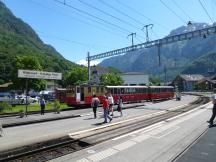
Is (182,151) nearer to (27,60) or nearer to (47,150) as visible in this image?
(47,150)

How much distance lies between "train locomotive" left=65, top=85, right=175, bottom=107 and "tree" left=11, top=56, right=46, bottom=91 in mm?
31300

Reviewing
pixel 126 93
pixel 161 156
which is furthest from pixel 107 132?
pixel 126 93

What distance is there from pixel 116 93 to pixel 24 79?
39.1 m

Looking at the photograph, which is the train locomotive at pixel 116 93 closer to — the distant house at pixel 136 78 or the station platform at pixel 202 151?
the station platform at pixel 202 151

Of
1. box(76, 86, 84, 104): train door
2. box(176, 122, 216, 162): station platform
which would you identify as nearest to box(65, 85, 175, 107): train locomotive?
box(76, 86, 84, 104): train door

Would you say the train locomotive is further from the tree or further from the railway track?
the tree

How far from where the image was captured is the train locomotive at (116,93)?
39219mm

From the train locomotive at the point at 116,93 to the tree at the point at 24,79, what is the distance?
103 ft

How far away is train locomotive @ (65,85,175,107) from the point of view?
3922 centimetres

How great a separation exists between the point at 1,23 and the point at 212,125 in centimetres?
17795

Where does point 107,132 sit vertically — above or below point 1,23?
below

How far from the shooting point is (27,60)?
282 feet

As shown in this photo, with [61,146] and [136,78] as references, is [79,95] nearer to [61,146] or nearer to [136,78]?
[61,146]

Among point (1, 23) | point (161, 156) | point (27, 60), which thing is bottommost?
point (161, 156)
